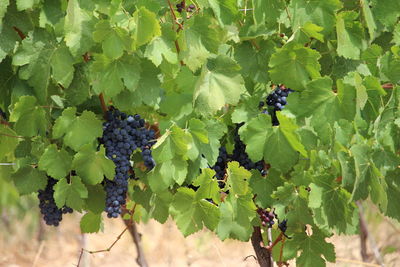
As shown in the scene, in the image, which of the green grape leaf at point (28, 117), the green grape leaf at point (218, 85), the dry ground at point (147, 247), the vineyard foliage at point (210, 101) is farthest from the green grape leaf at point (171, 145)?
the dry ground at point (147, 247)

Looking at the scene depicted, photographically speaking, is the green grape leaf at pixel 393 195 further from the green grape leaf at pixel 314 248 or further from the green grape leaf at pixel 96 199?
the green grape leaf at pixel 96 199

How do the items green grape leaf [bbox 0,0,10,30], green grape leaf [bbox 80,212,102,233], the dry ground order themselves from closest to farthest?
green grape leaf [bbox 0,0,10,30] → green grape leaf [bbox 80,212,102,233] → the dry ground

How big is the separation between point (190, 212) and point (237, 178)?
0.21 metres

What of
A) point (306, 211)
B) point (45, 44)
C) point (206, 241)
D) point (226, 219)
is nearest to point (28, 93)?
point (45, 44)

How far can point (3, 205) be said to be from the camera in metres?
6.16

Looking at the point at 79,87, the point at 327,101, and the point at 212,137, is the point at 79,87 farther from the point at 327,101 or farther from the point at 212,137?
the point at 327,101

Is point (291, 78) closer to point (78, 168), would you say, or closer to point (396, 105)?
point (396, 105)

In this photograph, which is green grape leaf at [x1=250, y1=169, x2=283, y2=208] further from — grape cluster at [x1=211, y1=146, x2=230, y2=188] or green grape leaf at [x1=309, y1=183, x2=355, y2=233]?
green grape leaf at [x1=309, y1=183, x2=355, y2=233]

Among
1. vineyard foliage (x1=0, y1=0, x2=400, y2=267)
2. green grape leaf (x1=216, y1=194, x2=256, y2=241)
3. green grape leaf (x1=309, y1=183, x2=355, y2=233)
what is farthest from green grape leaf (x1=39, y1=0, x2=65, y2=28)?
green grape leaf (x1=309, y1=183, x2=355, y2=233)

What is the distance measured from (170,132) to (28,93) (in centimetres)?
53

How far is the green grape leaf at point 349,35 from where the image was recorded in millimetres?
2521

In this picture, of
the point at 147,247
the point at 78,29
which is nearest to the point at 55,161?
the point at 78,29

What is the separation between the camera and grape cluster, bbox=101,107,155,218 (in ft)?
8.18

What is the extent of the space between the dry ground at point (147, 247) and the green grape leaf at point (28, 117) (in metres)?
3.30
